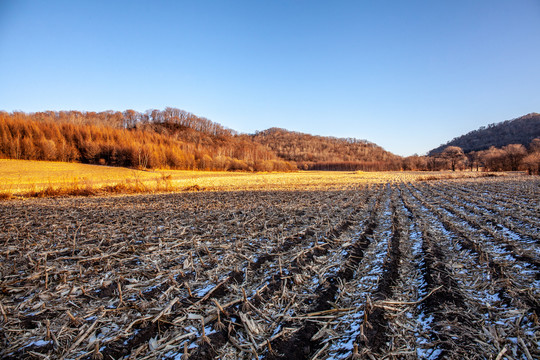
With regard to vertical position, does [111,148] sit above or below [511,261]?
above

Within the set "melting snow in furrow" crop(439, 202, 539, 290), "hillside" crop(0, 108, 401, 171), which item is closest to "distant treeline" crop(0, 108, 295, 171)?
"hillside" crop(0, 108, 401, 171)

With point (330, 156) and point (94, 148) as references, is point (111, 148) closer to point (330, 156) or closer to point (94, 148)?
point (94, 148)

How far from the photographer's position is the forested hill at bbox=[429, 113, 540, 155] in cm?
15012

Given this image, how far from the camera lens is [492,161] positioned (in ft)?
249

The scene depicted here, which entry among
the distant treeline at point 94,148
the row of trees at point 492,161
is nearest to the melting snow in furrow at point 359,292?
the row of trees at point 492,161

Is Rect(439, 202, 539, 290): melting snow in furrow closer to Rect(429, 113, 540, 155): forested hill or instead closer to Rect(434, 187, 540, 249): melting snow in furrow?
Result: Rect(434, 187, 540, 249): melting snow in furrow

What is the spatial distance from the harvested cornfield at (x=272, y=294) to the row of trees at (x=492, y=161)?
63.2 m

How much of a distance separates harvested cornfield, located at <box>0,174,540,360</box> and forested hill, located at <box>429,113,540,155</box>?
188687mm

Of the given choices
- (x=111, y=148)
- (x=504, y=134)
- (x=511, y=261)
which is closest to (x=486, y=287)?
(x=511, y=261)

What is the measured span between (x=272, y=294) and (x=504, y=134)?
9407 inches

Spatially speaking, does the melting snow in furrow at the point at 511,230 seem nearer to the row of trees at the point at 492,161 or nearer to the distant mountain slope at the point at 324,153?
the row of trees at the point at 492,161

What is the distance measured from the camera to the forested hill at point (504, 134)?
150125mm

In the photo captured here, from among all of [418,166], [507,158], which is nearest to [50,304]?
[507,158]

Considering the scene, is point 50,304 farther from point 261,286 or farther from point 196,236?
point 196,236
